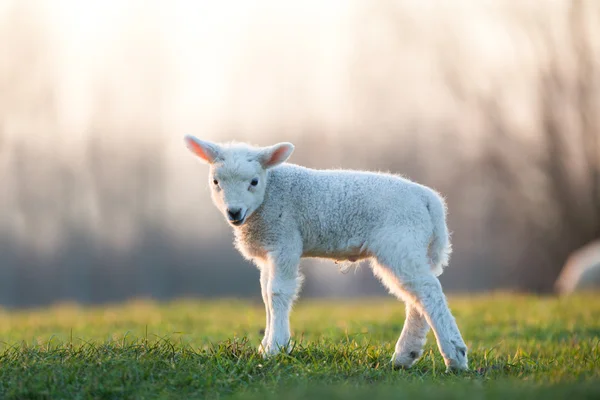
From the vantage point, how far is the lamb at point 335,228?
20.1ft

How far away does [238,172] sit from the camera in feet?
20.6

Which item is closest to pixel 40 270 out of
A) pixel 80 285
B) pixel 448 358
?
pixel 80 285

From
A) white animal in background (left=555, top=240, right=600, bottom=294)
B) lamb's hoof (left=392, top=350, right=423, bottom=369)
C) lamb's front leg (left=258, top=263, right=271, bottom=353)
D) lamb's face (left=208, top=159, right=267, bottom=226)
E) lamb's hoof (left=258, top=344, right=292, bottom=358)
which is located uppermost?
lamb's face (left=208, top=159, right=267, bottom=226)

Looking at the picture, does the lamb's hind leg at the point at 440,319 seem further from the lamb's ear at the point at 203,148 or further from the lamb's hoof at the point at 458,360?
the lamb's ear at the point at 203,148

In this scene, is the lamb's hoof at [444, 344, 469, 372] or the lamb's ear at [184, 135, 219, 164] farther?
the lamb's ear at [184, 135, 219, 164]

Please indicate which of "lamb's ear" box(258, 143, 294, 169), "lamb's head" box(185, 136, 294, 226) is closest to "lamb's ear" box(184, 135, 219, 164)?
"lamb's head" box(185, 136, 294, 226)

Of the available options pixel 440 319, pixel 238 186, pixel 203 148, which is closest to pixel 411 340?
pixel 440 319

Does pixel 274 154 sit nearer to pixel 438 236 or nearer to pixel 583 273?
pixel 438 236

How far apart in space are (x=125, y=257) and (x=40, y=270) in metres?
2.82

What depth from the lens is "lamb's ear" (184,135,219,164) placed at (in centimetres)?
644

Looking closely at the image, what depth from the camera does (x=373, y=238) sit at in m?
6.26

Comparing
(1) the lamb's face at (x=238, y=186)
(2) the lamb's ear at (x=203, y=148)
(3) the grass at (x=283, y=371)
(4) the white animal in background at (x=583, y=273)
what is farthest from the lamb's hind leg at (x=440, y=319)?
(4) the white animal in background at (x=583, y=273)

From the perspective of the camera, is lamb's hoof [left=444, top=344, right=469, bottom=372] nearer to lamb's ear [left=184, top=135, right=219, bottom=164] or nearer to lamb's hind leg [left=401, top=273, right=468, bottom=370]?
lamb's hind leg [left=401, top=273, right=468, bottom=370]

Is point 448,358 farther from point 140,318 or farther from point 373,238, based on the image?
point 140,318
